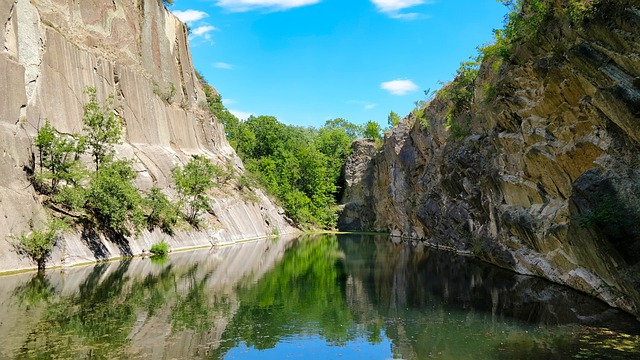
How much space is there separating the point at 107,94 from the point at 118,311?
94.5ft

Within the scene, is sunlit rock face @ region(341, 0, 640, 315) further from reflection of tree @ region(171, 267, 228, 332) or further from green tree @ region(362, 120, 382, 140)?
green tree @ region(362, 120, 382, 140)

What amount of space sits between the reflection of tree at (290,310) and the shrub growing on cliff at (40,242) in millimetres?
10002

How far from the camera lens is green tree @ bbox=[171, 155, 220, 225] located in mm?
43062

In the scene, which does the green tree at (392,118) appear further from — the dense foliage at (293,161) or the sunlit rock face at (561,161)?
the sunlit rock face at (561,161)

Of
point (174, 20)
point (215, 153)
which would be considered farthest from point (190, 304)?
point (174, 20)

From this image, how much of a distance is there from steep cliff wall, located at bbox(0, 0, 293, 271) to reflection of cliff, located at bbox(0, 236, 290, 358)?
4277 millimetres

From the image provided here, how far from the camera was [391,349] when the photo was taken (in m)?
13.0

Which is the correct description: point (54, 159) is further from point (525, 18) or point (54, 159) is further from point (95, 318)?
point (525, 18)

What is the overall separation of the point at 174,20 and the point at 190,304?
47.3 m

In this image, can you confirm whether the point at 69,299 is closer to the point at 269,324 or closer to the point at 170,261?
the point at 269,324

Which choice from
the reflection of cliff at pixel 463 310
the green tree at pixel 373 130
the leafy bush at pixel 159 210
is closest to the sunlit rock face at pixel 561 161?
the reflection of cliff at pixel 463 310

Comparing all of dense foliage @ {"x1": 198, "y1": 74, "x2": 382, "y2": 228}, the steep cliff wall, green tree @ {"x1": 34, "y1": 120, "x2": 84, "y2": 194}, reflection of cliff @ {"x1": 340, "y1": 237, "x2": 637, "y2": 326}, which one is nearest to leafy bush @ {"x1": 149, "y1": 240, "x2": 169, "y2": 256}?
the steep cliff wall

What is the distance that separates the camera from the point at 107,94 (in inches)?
1624

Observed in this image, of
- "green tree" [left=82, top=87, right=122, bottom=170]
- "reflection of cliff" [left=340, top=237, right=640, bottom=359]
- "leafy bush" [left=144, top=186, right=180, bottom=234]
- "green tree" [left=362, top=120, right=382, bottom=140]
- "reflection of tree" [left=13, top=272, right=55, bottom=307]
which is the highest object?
"green tree" [left=362, top=120, right=382, bottom=140]
